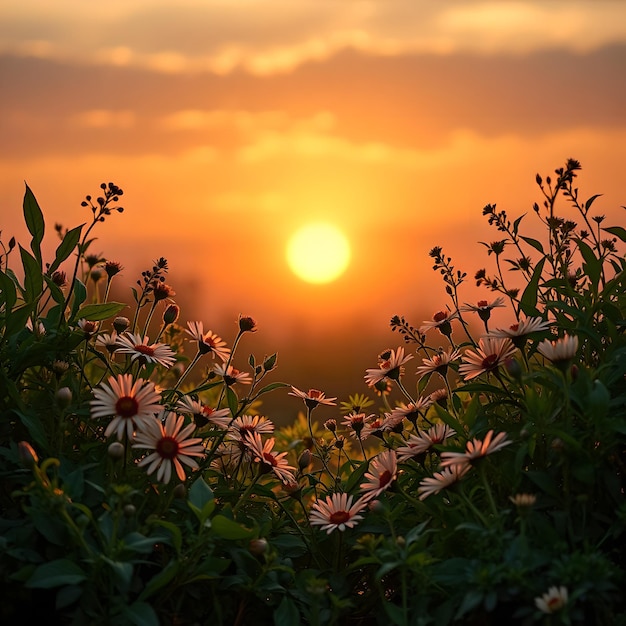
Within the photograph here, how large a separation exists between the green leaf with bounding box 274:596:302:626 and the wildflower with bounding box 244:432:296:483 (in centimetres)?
38

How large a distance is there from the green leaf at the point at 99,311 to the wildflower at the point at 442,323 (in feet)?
3.06

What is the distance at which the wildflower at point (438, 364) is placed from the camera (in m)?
2.62

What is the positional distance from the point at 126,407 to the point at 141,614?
499 millimetres

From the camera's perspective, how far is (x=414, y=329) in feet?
9.19

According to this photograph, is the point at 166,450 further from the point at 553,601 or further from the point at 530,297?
the point at 530,297

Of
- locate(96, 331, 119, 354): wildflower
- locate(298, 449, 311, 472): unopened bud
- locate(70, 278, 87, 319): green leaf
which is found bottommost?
locate(298, 449, 311, 472): unopened bud

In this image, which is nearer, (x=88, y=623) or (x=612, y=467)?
(x=88, y=623)

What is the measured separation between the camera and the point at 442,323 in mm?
2719

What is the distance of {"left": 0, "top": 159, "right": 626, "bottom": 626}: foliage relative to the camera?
202 cm

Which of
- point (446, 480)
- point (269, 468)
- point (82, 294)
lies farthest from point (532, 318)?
point (82, 294)

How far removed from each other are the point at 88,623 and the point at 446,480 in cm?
91

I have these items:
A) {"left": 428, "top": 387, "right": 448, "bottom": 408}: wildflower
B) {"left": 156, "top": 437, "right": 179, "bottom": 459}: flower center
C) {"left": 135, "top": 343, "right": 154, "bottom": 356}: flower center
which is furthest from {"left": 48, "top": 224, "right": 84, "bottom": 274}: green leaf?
{"left": 428, "top": 387, "right": 448, "bottom": 408}: wildflower

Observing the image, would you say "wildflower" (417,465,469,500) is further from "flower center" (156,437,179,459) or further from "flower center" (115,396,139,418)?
"flower center" (115,396,139,418)

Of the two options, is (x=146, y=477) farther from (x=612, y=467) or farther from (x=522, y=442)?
(x=612, y=467)
